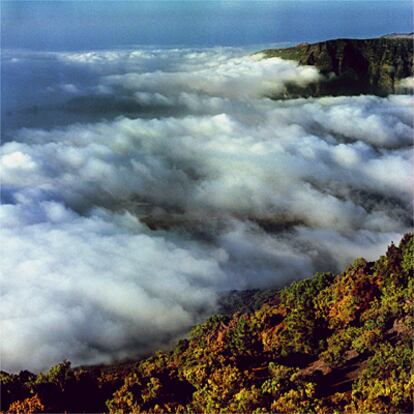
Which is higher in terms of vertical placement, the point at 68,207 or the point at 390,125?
the point at 390,125

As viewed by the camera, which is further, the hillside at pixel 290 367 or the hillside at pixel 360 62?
the hillside at pixel 360 62

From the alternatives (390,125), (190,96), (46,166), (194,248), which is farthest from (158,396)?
(190,96)

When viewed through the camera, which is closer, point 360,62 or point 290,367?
point 290,367

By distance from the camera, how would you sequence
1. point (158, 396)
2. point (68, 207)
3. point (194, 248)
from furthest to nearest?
1. point (68, 207)
2. point (194, 248)
3. point (158, 396)

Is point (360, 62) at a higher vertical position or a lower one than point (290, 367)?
higher

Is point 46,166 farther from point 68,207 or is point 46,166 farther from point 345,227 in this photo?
point 345,227
